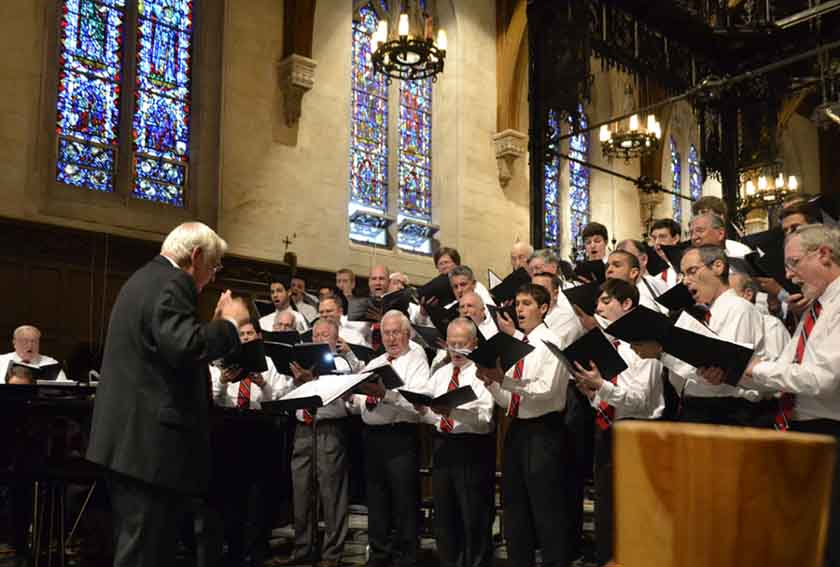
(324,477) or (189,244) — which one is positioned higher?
(189,244)

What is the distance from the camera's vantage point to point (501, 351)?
424cm

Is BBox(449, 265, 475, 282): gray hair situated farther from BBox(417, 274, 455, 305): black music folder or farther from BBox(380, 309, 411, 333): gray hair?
BBox(380, 309, 411, 333): gray hair

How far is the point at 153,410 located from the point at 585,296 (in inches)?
97.4

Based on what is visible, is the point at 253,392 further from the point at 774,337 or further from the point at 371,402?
the point at 774,337

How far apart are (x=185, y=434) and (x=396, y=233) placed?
32.4ft

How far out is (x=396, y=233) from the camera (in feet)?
41.9

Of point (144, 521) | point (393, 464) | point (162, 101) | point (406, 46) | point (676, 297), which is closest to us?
point (144, 521)

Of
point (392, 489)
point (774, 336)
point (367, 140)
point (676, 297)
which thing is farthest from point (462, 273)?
point (367, 140)

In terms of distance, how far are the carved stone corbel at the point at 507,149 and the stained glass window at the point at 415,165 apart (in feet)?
3.63

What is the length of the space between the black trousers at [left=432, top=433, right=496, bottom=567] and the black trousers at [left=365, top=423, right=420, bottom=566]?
0.89 ft

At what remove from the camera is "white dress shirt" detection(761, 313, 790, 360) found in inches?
159

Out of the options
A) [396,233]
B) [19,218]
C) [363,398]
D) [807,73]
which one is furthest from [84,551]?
[807,73]

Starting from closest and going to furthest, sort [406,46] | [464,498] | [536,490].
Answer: [536,490] < [464,498] < [406,46]

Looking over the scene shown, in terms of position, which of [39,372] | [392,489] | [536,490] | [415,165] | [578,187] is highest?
[578,187]
